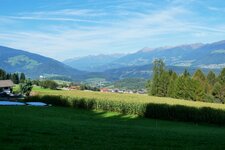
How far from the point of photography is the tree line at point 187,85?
92500 mm

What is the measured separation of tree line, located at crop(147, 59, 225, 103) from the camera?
303 feet

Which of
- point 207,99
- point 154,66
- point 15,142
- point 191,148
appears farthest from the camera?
point 154,66

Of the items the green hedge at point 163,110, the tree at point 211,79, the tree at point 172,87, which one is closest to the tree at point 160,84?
the tree at point 172,87

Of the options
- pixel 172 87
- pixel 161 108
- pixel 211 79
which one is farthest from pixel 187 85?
pixel 161 108

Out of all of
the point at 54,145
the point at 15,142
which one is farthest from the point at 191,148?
the point at 15,142

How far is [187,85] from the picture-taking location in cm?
9331

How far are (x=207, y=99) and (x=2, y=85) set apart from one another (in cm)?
6630

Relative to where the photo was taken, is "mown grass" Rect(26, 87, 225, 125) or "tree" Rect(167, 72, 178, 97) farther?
"tree" Rect(167, 72, 178, 97)

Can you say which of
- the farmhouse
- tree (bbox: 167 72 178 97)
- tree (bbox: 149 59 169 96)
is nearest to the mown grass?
tree (bbox: 167 72 178 97)

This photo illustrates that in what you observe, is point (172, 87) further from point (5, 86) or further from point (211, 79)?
point (5, 86)

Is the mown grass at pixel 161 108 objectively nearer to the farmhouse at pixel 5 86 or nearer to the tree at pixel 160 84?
the tree at pixel 160 84

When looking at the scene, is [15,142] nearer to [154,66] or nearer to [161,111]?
[161,111]

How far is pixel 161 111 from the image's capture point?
53.2 meters

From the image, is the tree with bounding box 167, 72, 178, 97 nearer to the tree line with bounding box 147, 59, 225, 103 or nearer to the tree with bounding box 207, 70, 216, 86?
the tree line with bounding box 147, 59, 225, 103
